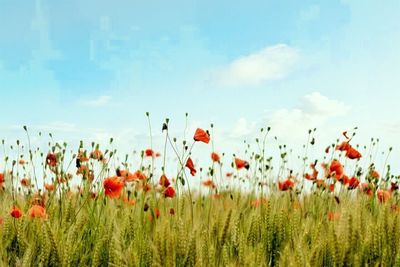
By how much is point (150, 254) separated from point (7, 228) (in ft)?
2.78

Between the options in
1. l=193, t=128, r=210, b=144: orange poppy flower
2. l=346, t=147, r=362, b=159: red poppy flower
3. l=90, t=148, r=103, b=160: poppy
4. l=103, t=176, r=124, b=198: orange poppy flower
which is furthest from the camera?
l=346, t=147, r=362, b=159: red poppy flower

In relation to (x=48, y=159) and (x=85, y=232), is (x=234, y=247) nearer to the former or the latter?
(x=85, y=232)

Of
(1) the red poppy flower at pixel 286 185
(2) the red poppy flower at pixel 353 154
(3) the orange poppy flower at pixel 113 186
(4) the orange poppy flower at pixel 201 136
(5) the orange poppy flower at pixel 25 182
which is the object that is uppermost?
(4) the orange poppy flower at pixel 201 136

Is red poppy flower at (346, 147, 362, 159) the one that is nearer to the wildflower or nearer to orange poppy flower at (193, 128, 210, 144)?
orange poppy flower at (193, 128, 210, 144)

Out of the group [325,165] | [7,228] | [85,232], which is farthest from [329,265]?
[325,165]

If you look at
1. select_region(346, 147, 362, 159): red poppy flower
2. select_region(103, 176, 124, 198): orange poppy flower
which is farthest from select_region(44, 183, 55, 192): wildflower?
select_region(346, 147, 362, 159): red poppy flower

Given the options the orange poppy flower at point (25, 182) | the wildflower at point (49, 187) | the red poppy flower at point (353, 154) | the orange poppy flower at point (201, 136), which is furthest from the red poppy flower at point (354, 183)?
the orange poppy flower at point (25, 182)

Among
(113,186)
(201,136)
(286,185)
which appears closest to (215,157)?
(286,185)

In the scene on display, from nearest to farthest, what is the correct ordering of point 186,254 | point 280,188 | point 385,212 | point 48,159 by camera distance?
1. point 186,254
2. point 385,212
3. point 48,159
4. point 280,188

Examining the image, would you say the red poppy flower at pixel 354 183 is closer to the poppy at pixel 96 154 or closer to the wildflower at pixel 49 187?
the poppy at pixel 96 154

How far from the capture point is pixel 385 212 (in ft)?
7.68

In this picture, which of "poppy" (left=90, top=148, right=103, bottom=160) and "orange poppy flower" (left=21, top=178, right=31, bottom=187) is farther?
"orange poppy flower" (left=21, top=178, right=31, bottom=187)

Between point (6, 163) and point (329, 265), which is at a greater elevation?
point (6, 163)

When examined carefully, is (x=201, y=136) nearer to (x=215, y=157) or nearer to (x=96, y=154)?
(x=96, y=154)
